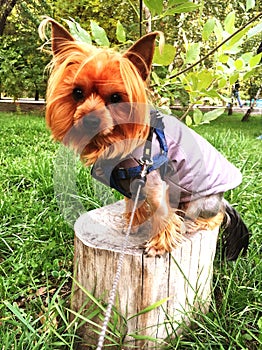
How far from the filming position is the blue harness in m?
1.66

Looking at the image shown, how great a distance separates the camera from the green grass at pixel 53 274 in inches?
77.9

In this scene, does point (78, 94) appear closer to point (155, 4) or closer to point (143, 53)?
point (143, 53)

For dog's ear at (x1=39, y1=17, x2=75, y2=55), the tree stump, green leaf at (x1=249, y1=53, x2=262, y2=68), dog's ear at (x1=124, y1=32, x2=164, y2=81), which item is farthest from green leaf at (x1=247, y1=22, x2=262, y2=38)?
the tree stump

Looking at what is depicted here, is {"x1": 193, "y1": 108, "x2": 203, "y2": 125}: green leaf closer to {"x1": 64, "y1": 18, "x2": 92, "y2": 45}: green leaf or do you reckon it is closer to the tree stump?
the tree stump

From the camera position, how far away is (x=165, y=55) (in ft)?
5.65

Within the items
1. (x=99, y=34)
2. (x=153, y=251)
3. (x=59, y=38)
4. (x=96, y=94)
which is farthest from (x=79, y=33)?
(x=153, y=251)

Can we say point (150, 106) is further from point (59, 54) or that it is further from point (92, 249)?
point (92, 249)

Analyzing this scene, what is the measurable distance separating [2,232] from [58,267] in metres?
0.53

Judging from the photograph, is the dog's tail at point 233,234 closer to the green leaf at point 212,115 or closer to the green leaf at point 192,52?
the green leaf at point 212,115

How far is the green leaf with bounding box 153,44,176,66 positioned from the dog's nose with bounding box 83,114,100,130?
450 millimetres

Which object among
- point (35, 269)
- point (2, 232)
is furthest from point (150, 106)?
point (2, 232)

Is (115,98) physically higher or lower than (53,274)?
higher

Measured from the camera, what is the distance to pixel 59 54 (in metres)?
1.55

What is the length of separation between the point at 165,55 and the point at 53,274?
4.76 ft
